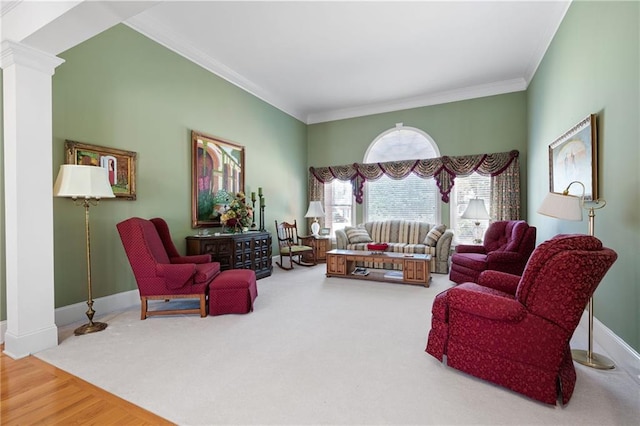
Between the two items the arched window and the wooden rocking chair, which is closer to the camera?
the wooden rocking chair

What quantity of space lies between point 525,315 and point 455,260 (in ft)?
10.1

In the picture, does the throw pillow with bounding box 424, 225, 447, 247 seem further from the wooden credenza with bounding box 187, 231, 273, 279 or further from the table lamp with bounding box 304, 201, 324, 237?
the wooden credenza with bounding box 187, 231, 273, 279

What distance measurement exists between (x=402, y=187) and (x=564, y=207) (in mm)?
4573

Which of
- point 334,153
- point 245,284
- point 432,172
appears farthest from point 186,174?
point 432,172

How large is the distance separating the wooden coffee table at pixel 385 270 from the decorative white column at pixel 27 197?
3833 millimetres

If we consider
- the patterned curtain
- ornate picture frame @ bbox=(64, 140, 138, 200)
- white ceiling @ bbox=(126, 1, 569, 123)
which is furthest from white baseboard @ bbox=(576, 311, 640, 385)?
ornate picture frame @ bbox=(64, 140, 138, 200)

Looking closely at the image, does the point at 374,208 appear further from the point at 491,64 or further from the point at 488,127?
the point at 491,64

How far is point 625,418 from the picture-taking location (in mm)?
1706

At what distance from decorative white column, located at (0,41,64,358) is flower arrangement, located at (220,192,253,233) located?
242 cm

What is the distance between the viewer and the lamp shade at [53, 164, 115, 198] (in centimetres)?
271

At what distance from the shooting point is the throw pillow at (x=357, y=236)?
20.4 ft

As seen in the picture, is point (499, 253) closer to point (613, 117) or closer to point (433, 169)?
point (613, 117)

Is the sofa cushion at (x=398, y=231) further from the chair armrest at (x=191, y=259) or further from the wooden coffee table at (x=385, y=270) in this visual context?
the chair armrest at (x=191, y=259)

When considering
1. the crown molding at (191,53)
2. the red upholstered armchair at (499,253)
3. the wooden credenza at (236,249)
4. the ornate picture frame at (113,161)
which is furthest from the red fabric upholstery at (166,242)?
the red upholstered armchair at (499,253)
